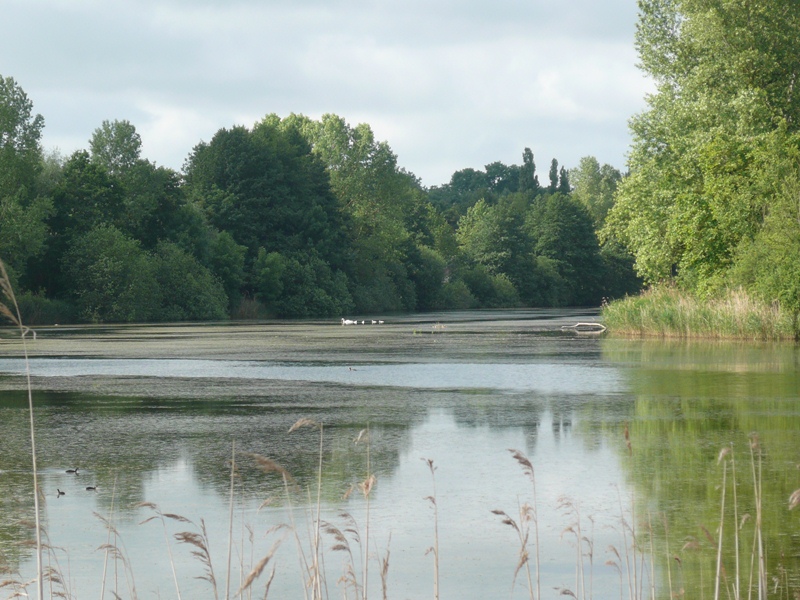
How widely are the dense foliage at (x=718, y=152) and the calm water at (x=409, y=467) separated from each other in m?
12.1

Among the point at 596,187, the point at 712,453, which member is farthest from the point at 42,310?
the point at 596,187

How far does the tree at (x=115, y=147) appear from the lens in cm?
7794

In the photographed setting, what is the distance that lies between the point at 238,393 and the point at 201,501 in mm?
10585

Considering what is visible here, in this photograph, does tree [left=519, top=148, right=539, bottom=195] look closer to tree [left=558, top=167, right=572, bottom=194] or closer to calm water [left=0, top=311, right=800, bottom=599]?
tree [left=558, top=167, right=572, bottom=194]

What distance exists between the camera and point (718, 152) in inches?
1567

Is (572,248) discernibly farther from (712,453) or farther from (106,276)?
(712,453)

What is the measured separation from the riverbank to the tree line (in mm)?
31554

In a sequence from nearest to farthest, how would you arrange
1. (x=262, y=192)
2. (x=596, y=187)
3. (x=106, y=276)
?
1. (x=106, y=276)
2. (x=262, y=192)
3. (x=596, y=187)

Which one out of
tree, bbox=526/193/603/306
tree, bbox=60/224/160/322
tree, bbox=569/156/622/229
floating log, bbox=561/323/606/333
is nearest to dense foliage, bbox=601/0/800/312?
floating log, bbox=561/323/606/333

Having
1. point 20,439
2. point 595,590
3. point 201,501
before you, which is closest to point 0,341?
point 20,439

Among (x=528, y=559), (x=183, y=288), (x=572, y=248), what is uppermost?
(x=572, y=248)

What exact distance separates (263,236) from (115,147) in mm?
14148

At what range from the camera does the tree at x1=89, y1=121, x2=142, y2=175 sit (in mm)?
77938

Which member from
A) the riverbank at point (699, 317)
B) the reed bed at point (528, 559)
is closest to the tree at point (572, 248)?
the riverbank at point (699, 317)
